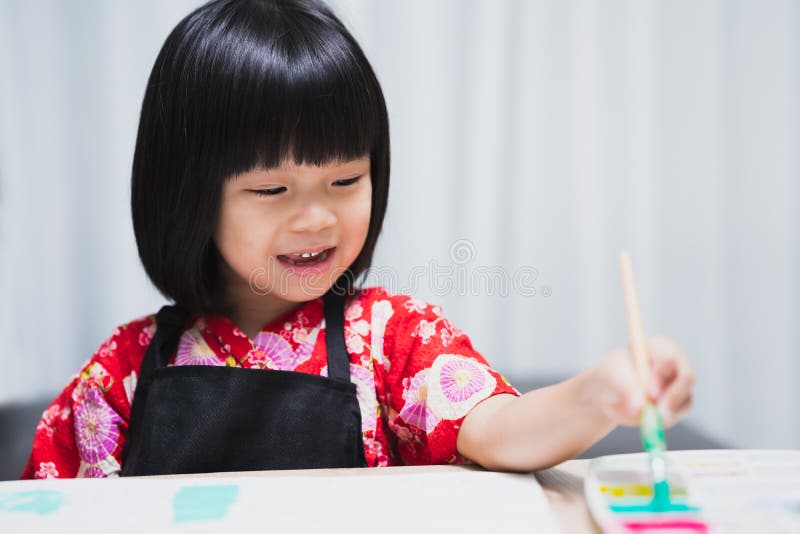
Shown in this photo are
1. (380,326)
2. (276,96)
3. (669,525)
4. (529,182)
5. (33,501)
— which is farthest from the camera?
(529,182)

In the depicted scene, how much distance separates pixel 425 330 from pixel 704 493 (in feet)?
1.09

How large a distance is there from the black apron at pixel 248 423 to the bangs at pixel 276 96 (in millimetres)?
206

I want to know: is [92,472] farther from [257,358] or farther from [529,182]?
[529,182]

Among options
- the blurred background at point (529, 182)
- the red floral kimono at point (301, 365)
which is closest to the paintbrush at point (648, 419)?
the red floral kimono at point (301, 365)

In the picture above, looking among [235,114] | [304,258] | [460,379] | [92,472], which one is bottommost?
[92,472]

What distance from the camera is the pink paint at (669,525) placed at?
42 centimetres

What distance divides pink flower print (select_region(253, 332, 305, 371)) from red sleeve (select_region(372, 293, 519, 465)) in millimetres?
93

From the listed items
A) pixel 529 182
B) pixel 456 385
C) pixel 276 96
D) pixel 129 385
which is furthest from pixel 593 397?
pixel 529 182

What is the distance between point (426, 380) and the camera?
2.30 ft

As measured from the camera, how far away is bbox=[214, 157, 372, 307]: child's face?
68cm

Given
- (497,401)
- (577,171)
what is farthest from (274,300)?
(577,171)

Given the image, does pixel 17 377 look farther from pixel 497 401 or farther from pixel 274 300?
pixel 497 401

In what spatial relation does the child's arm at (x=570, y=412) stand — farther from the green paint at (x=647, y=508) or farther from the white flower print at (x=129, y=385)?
the white flower print at (x=129, y=385)

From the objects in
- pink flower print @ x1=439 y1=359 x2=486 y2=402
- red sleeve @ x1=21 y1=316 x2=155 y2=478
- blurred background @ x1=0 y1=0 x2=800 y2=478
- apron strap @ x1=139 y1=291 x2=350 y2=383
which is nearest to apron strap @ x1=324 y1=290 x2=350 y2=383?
apron strap @ x1=139 y1=291 x2=350 y2=383
